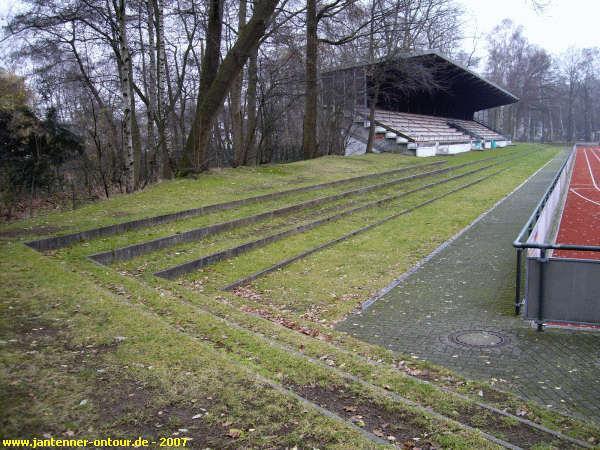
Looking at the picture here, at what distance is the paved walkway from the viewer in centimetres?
508

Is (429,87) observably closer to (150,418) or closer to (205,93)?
(205,93)

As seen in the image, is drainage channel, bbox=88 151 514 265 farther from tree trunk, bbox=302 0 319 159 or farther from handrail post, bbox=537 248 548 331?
tree trunk, bbox=302 0 319 159

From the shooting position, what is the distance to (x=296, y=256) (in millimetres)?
10812

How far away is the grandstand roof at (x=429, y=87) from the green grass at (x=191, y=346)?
22.7m

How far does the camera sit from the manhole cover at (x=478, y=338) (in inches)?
247

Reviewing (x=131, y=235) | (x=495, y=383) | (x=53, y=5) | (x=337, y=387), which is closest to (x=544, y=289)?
(x=495, y=383)

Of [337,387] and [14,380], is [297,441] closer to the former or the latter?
[337,387]

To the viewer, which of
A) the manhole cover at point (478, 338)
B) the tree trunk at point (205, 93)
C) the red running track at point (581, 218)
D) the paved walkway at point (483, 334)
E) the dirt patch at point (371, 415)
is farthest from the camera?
the tree trunk at point (205, 93)

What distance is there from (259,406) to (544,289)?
4693mm

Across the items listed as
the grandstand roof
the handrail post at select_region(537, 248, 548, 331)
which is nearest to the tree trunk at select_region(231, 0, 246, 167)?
the grandstand roof

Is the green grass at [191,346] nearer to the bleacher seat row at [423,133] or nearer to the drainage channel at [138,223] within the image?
the drainage channel at [138,223]

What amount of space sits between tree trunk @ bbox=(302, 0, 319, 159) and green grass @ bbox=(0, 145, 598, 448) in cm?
1379

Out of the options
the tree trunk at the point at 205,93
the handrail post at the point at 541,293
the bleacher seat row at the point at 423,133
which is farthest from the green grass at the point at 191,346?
the bleacher seat row at the point at 423,133

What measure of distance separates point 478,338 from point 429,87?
32.0 meters
